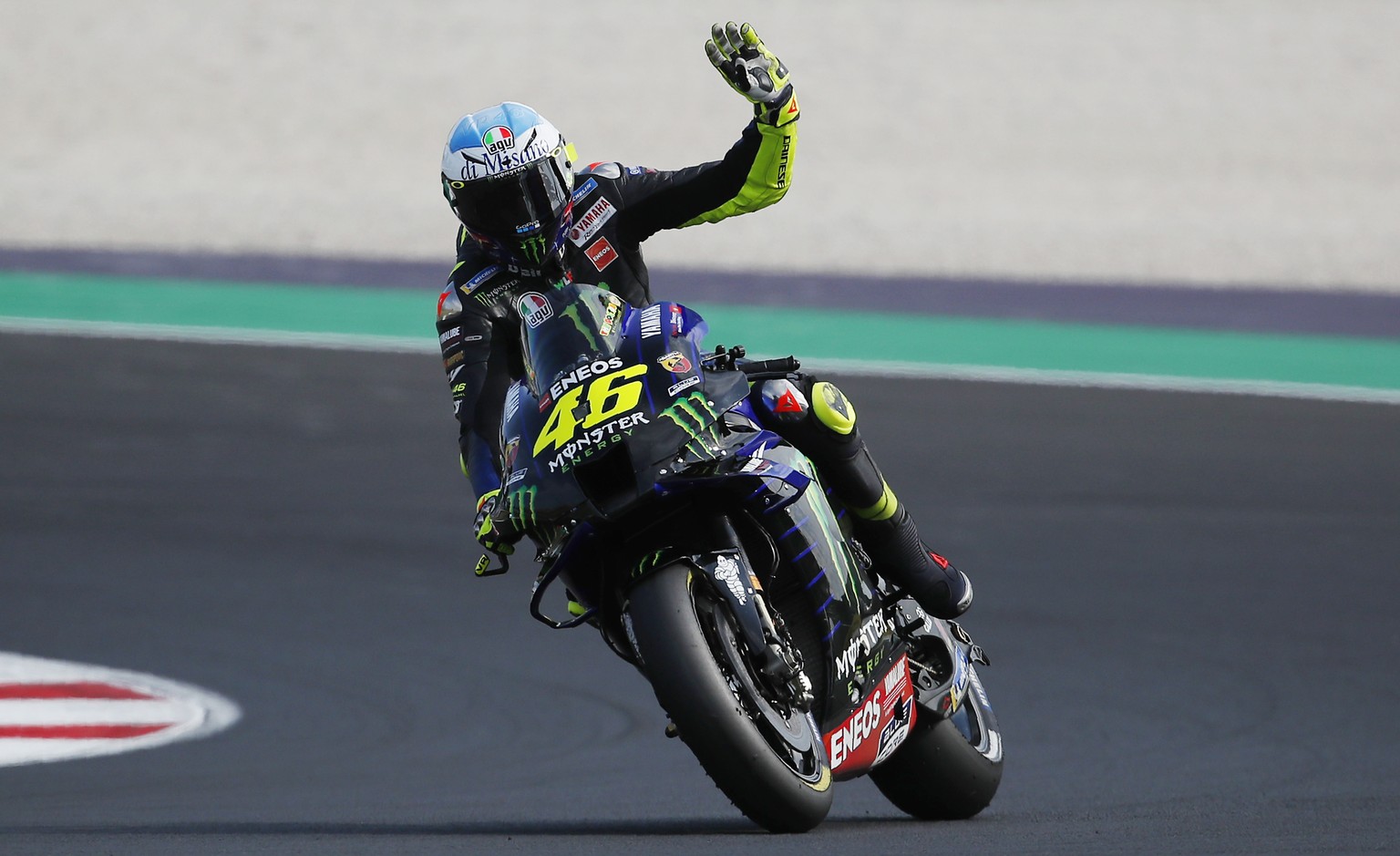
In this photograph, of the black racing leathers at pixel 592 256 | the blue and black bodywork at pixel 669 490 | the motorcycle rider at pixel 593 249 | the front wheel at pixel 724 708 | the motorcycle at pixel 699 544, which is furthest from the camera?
the black racing leathers at pixel 592 256

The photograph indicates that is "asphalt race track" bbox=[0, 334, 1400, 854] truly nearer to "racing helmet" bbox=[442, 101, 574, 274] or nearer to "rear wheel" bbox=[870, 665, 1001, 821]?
"rear wheel" bbox=[870, 665, 1001, 821]

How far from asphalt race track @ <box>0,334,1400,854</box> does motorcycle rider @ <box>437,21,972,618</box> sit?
80 centimetres

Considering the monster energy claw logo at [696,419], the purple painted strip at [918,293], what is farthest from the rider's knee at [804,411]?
the purple painted strip at [918,293]

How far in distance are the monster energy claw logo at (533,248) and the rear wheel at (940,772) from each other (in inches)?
59.6

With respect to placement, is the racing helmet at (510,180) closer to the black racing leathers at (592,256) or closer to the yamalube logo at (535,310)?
the black racing leathers at (592,256)

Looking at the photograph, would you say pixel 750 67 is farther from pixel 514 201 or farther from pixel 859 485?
pixel 859 485

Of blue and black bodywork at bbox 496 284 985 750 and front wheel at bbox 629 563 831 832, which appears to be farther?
blue and black bodywork at bbox 496 284 985 750

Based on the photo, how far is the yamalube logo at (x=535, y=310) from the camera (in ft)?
15.9

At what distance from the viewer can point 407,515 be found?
10289mm

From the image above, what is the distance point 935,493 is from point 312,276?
856cm

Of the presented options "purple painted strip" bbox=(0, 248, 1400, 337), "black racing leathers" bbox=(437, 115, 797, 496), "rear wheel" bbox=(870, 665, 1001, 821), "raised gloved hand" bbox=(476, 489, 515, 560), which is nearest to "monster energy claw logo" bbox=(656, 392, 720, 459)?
"raised gloved hand" bbox=(476, 489, 515, 560)

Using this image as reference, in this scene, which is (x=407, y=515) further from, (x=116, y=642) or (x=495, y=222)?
(x=495, y=222)

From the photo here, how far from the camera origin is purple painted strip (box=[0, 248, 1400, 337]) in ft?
52.4

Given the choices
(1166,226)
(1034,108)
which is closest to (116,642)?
(1166,226)
